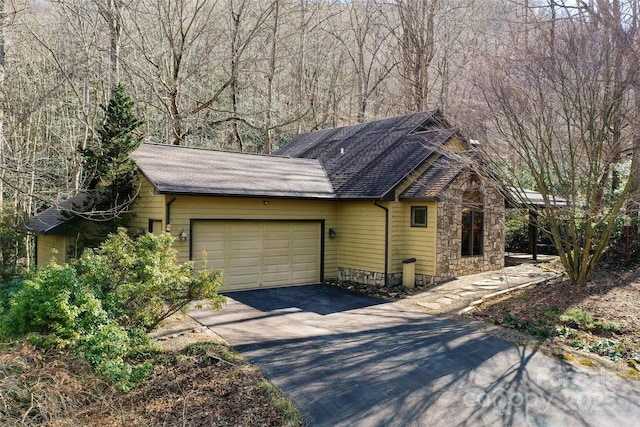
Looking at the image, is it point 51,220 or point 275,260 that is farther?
point 51,220

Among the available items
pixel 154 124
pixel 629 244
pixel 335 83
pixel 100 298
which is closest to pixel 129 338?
pixel 100 298

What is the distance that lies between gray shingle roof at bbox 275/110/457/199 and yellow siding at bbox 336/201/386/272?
1.85ft

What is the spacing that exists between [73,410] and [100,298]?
72.7 inches

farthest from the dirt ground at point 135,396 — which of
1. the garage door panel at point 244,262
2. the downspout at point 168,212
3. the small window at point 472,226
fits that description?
the small window at point 472,226

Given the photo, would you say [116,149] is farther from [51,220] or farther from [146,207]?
[51,220]

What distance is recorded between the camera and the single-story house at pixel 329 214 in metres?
10.6

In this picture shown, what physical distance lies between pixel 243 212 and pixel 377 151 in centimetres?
531

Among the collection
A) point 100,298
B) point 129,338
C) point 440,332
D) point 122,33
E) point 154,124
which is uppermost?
point 122,33

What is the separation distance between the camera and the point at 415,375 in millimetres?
5715

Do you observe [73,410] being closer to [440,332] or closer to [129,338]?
[129,338]

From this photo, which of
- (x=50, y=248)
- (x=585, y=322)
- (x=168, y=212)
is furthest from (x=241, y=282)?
(x=585, y=322)

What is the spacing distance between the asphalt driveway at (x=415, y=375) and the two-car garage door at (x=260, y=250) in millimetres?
2310

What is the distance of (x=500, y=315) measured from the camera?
28.2ft

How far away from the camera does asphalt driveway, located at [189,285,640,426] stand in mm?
4699
